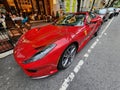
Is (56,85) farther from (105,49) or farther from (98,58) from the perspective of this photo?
(105,49)

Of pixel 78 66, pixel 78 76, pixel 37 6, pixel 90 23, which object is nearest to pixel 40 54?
pixel 78 76

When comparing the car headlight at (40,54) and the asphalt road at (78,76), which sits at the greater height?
the car headlight at (40,54)

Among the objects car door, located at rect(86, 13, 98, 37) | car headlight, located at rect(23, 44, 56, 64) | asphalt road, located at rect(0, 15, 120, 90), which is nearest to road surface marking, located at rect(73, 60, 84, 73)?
asphalt road, located at rect(0, 15, 120, 90)

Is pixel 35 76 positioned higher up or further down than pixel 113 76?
higher up

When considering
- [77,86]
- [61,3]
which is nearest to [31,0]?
[61,3]

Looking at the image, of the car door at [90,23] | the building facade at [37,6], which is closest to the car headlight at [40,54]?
the car door at [90,23]

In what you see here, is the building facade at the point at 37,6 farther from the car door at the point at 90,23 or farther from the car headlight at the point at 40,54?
the car headlight at the point at 40,54

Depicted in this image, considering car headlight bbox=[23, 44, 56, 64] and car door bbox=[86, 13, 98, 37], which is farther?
car door bbox=[86, 13, 98, 37]

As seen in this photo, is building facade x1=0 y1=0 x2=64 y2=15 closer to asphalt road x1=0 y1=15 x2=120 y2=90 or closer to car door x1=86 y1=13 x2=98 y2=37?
asphalt road x1=0 y1=15 x2=120 y2=90

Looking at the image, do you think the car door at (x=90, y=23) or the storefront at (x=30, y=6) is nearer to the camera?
the car door at (x=90, y=23)

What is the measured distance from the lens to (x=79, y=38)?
2.63 m

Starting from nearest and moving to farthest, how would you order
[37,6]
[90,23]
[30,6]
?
[90,23] < [30,6] < [37,6]

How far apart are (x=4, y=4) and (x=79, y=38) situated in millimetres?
6587

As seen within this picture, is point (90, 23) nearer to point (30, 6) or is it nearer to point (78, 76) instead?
point (78, 76)
